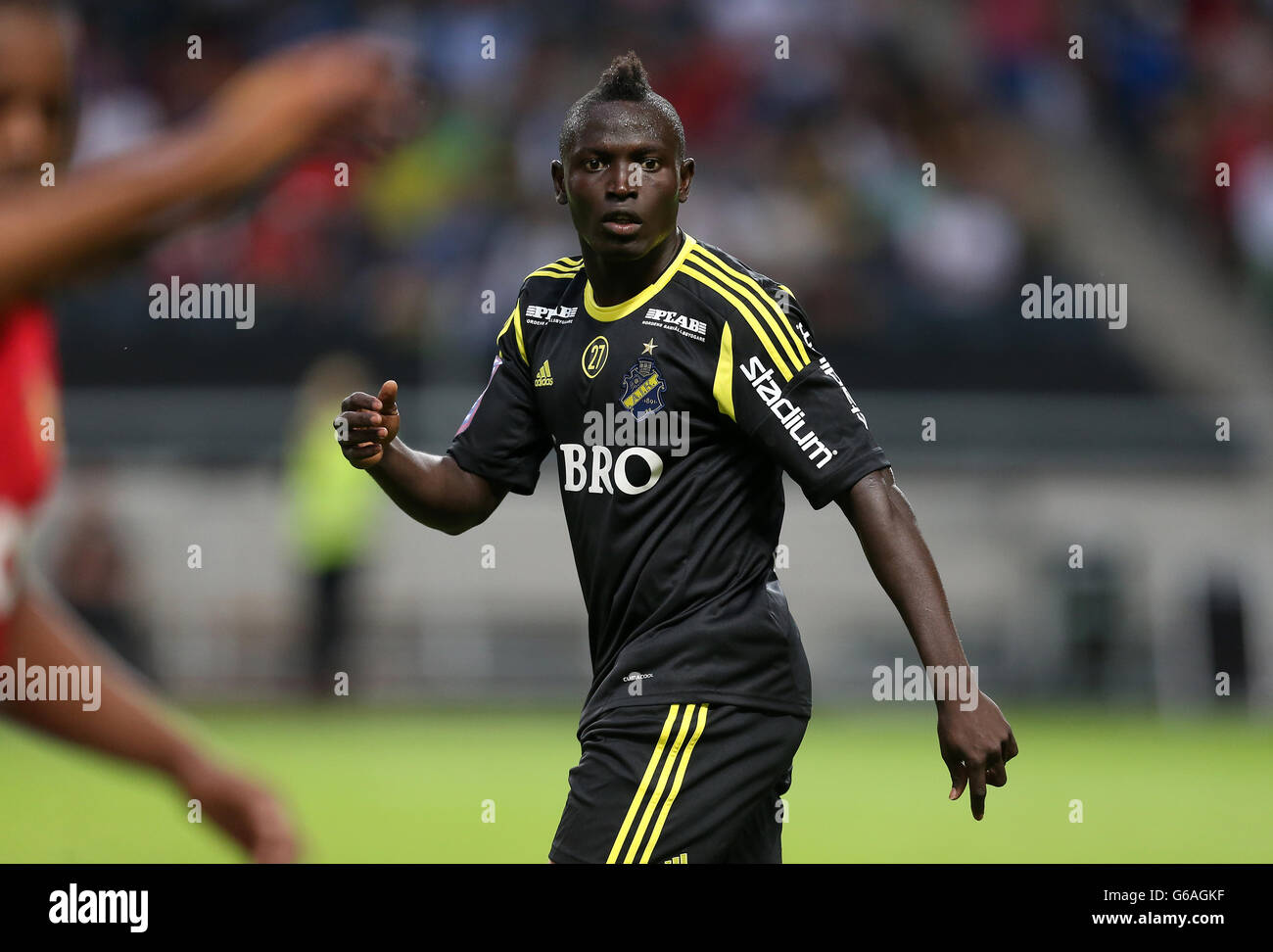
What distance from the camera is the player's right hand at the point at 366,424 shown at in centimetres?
396

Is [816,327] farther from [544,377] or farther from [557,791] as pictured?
[544,377]

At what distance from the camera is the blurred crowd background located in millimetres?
12648

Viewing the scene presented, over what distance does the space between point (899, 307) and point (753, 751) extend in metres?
10.5

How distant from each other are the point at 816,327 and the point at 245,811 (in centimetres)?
1058

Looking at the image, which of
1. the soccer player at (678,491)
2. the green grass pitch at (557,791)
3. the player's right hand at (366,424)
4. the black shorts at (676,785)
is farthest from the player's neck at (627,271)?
the green grass pitch at (557,791)

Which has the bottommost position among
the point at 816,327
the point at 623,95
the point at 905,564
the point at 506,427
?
the point at 905,564

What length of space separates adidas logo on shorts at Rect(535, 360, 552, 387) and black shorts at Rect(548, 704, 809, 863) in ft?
2.60

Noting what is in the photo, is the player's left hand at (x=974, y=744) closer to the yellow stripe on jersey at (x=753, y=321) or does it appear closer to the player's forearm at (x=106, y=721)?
the yellow stripe on jersey at (x=753, y=321)

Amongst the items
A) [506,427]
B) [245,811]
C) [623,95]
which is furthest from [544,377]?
[245,811]

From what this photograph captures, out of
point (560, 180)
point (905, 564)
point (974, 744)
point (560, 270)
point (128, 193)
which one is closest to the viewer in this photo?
point (128, 193)

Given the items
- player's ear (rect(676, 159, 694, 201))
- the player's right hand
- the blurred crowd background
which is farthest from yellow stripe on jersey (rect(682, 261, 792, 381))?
the blurred crowd background

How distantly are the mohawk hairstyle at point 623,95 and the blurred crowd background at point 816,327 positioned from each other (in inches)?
335

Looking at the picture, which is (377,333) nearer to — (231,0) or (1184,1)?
(231,0)

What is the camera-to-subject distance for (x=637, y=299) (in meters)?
4.02
